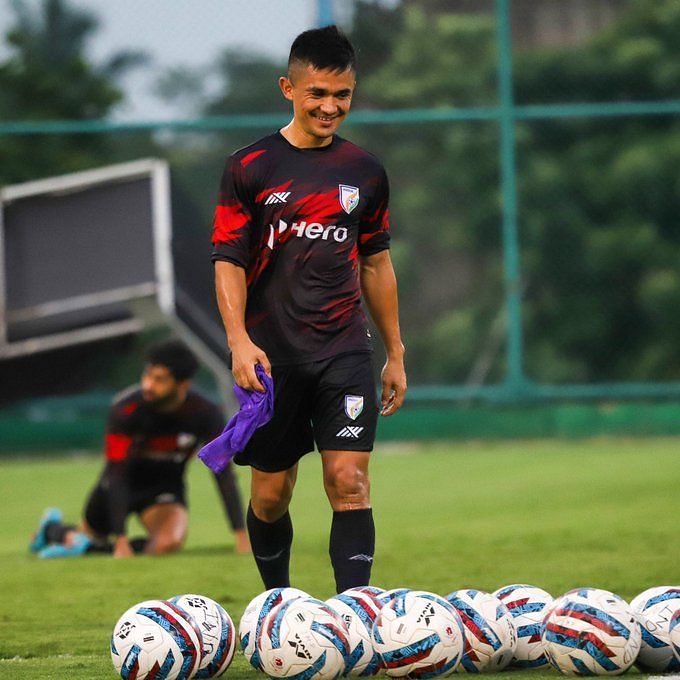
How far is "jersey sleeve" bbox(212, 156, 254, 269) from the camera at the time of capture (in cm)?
590

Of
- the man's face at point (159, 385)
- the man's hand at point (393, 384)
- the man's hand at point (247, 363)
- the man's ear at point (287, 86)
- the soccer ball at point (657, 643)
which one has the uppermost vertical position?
the man's ear at point (287, 86)

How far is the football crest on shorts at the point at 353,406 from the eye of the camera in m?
5.94

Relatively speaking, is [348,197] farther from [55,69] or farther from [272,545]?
[55,69]

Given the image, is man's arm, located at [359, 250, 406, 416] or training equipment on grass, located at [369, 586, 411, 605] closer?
training equipment on grass, located at [369, 586, 411, 605]

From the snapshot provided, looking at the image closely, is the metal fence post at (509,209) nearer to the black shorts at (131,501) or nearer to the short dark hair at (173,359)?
the black shorts at (131,501)

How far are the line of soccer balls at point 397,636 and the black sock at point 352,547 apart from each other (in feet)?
2.07

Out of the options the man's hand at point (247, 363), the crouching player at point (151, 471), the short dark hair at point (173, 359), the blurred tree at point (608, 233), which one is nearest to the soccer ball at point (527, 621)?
the man's hand at point (247, 363)

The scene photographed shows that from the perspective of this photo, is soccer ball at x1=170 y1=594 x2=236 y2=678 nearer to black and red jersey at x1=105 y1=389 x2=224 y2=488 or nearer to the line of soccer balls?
the line of soccer balls

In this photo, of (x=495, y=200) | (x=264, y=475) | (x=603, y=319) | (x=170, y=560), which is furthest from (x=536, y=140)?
(x=264, y=475)

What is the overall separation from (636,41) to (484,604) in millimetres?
14607

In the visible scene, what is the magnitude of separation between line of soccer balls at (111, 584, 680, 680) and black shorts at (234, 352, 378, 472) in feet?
3.00

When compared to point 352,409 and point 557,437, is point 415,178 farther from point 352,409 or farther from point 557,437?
point 352,409

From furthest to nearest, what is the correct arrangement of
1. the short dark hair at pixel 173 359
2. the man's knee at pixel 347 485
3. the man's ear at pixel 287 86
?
the short dark hair at pixel 173 359 → the man's ear at pixel 287 86 → the man's knee at pixel 347 485

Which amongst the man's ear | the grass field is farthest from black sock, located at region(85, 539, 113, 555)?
the man's ear
